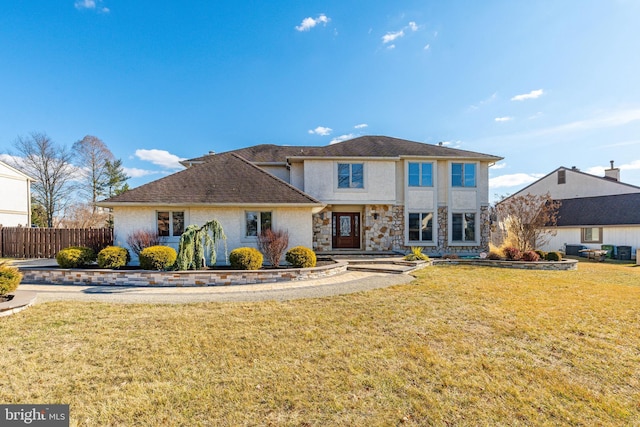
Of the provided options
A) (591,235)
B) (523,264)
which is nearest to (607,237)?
(591,235)

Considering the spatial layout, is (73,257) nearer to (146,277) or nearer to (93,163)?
(146,277)

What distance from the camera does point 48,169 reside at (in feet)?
89.6

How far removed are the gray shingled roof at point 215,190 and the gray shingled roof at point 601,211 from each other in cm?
2440

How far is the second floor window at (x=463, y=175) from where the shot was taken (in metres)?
16.8

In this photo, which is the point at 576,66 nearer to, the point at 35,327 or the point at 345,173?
the point at 345,173

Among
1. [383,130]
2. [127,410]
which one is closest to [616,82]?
[383,130]

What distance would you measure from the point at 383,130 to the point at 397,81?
5.42 meters

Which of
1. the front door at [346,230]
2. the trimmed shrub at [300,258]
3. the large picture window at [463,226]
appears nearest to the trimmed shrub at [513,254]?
the large picture window at [463,226]

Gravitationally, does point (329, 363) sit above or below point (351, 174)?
below

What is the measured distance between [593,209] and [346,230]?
22.5 meters

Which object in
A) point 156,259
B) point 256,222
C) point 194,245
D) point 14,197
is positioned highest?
point 14,197

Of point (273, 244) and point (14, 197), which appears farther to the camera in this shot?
point (14, 197)

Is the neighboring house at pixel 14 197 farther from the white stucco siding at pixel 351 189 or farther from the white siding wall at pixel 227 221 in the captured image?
the white stucco siding at pixel 351 189

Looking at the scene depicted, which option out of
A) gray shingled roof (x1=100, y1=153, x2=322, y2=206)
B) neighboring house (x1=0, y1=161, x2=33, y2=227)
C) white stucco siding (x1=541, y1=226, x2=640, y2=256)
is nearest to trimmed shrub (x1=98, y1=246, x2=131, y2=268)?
gray shingled roof (x1=100, y1=153, x2=322, y2=206)
